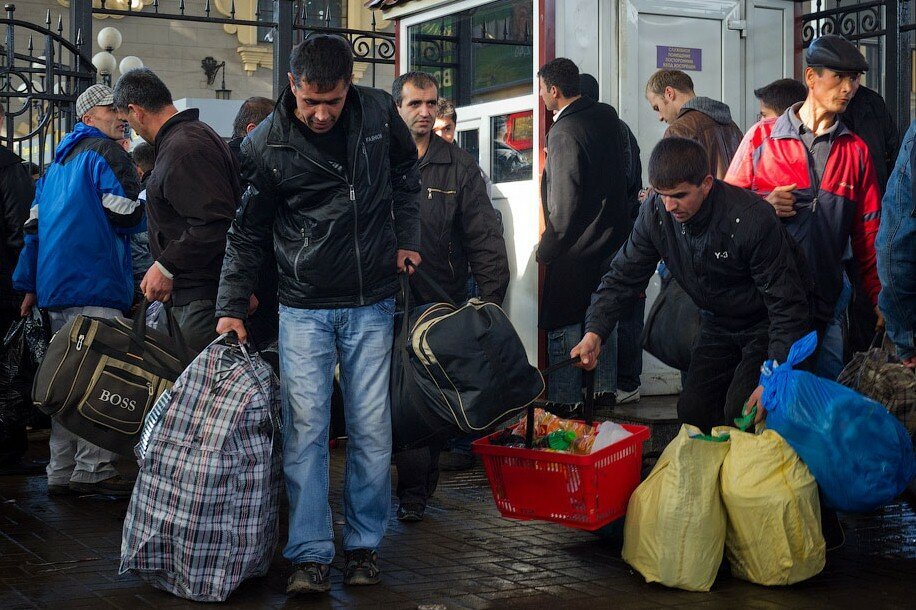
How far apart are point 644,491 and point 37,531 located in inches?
118

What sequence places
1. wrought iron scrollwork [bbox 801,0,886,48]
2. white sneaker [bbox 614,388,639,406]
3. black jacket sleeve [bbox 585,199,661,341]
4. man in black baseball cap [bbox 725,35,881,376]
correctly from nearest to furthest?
1. black jacket sleeve [bbox 585,199,661,341]
2. man in black baseball cap [bbox 725,35,881,376]
3. white sneaker [bbox 614,388,639,406]
4. wrought iron scrollwork [bbox 801,0,886,48]

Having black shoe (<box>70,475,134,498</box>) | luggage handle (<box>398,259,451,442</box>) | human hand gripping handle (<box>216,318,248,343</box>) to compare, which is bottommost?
black shoe (<box>70,475,134,498</box>)

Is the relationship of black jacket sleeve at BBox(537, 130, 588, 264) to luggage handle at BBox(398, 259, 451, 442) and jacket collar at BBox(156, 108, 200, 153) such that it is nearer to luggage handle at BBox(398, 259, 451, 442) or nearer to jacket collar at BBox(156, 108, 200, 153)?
jacket collar at BBox(156, 108, 200, 153)

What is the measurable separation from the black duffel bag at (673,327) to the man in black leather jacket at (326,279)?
1.67m

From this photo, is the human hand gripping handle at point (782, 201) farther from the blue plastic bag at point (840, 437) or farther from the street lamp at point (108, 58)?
the street lamp at point (108, 58)

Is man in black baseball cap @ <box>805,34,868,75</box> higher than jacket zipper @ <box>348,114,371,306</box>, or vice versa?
man in black baseball cap @ <box>805,34,868,75</box>

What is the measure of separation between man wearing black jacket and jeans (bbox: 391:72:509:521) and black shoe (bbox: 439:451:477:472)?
3.89ft

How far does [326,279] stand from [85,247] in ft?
8.28

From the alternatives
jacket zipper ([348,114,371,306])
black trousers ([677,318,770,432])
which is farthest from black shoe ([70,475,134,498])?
black trousers ([677,318,770,432])

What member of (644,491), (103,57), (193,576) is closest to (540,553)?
(644,491)

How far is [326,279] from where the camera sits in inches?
189

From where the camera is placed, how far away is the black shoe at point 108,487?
6758 millimetres

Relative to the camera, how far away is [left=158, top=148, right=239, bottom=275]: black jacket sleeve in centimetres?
568

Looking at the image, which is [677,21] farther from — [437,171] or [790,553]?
[790,553]
